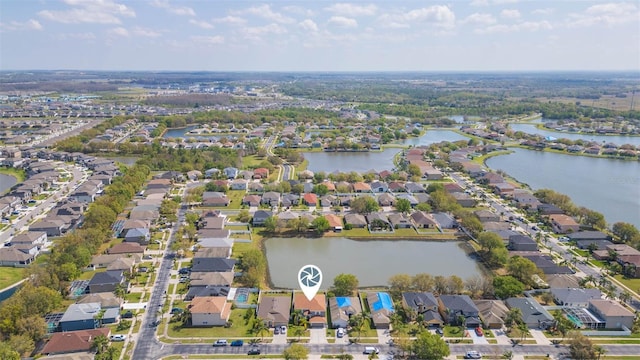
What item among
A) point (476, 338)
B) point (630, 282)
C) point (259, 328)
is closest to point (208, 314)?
point (259, 328)

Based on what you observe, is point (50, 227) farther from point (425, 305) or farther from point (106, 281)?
point (425, 305)

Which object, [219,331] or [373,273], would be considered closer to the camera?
[219,331]

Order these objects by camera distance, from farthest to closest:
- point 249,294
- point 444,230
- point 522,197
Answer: point 522,197 < point 444,230 < point 249,294

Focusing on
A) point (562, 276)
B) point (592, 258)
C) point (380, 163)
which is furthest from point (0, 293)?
point (380, 163)

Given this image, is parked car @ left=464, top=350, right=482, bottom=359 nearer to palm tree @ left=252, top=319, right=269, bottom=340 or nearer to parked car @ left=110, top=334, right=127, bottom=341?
palm tree @ left=252, top=319, right=269, bottom=340

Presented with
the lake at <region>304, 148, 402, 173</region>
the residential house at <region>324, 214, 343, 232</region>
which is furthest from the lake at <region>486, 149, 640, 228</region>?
the residential house at <region>324, 214, 343, 232</region>

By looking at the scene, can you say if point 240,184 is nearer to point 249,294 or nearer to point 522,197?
point 249,294
